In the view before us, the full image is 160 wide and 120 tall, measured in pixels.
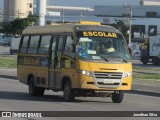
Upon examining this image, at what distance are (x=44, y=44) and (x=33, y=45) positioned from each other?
1.16 m

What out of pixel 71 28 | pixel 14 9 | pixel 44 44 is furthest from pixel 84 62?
pixel 14 9

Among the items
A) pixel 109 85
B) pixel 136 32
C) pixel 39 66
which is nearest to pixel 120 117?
pixel 109 85

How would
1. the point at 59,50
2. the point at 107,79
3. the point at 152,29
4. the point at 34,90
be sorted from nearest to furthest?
the point at 107,79 < the point at 59,50 < the point at 34,90 < the point at 152,29

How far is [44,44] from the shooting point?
73.3 ft

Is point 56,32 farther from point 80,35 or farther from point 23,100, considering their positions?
point 23,100

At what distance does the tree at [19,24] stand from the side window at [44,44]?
109 m

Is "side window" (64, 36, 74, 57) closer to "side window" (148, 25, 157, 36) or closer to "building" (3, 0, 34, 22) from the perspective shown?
"side window" (148, 25, 157, 36)

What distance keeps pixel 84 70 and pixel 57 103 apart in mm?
1440

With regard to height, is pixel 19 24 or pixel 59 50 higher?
pixel 59 50

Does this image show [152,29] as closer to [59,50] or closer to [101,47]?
[59,50]

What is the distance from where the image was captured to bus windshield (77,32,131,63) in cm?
2002

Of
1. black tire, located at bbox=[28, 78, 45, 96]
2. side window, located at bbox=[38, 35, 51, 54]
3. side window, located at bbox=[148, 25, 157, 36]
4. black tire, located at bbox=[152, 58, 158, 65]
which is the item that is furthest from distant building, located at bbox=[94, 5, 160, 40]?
side window, located at bbox=[38, 35, 51, 54]

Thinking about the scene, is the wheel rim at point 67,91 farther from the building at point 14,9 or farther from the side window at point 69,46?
the building at point 14,9

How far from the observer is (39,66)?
2245cm
